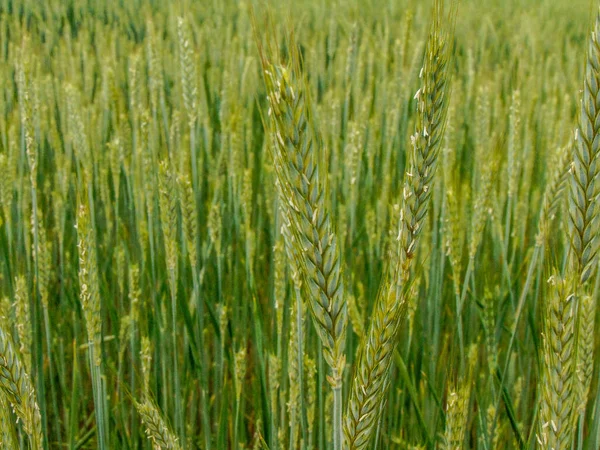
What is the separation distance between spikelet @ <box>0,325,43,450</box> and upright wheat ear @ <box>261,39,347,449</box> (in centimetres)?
29

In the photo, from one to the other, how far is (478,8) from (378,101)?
4.02 m

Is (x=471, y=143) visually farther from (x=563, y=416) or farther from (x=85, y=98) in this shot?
(x=563, y=416)

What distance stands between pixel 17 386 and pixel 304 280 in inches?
11.7

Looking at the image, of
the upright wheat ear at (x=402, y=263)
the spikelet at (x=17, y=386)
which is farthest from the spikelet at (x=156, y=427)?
the upright wheat ear at (x=402, y=263)

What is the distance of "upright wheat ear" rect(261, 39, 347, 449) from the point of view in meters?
0.52

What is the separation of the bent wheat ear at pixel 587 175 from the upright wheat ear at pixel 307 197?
0.21 m

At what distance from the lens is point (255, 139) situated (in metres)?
2.31

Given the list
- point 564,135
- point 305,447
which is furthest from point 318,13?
point 305,447

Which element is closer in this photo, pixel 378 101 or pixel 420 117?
pixel 420 117

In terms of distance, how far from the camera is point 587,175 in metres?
0.56

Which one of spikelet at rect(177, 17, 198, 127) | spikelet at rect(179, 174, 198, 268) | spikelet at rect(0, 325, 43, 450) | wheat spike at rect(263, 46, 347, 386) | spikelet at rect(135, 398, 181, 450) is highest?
spikelet at rect(177, 17, 198, 127)

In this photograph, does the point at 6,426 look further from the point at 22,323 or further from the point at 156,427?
the point at 22,323

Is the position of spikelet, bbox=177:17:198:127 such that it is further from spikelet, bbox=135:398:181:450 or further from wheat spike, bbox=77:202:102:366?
spikelet, bbox=135:398:181:450

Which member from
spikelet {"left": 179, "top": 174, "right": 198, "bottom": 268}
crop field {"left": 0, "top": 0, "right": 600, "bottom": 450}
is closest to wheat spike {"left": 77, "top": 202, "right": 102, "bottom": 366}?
crop field {"left": 0, "top": 0, "right": 600, "bottom": 450}
